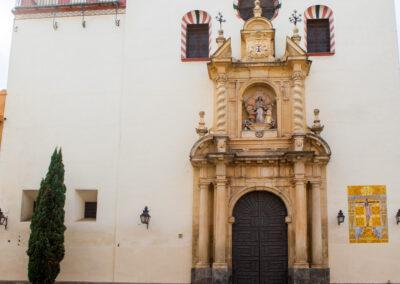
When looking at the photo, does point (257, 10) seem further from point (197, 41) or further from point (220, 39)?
point (197, 41)

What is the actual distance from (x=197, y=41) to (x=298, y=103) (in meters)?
4.15

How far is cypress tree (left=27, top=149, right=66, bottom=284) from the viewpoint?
1424cm

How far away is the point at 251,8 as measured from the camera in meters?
17.0

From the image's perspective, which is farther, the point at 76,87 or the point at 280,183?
the point at 76,87

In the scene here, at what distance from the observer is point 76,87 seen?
1673cm

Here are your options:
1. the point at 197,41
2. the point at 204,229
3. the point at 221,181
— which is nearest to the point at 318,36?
the point at 197,41

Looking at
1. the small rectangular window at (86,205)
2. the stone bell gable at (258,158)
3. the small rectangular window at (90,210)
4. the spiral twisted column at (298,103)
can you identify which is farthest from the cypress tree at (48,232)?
the spiral twisted column at (298,103)

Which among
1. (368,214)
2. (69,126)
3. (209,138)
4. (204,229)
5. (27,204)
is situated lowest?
(204,229)

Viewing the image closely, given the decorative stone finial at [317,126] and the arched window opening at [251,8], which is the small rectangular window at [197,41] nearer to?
the arched window opening at [251,8]

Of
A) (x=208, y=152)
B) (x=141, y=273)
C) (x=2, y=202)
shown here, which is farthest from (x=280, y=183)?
(x=2, y=202)

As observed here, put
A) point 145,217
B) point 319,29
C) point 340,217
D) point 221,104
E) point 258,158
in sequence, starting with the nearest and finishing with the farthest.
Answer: point 340,217, point 258,158, point 145,217, point 221,104, point 319,29

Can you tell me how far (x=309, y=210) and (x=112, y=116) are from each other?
22.5 feet

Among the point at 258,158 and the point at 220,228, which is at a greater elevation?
the point at 258,158

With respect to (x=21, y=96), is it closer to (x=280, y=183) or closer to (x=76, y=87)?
(x=76, y=87)
